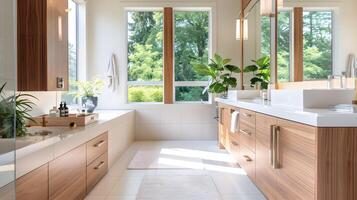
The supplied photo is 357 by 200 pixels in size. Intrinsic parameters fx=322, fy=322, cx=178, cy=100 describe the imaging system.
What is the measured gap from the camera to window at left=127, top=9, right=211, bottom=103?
5965 millimetres

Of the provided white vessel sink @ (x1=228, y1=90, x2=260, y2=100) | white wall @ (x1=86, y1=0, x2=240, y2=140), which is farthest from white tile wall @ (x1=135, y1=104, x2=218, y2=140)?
white vessel sink @ (x1=228, y1=90, x2=260, y2=100)

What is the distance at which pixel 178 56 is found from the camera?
19.7 ft

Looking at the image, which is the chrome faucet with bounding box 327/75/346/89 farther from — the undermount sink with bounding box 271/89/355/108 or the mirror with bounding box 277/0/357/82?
the undermount sink with bounding box 271/89/355/108

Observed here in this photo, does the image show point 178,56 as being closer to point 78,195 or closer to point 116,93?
point 116,93

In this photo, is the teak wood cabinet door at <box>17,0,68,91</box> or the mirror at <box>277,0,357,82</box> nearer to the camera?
the mirror at <box>277,0,357,82</box>

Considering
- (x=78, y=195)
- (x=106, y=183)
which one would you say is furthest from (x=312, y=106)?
(x=106, y=183)

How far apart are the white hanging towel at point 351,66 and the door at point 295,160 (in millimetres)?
626

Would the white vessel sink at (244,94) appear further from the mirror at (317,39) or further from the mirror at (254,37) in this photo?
the mirror at (317,39)

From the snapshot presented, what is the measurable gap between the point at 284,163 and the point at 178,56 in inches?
169

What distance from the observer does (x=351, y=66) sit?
7.00 feet

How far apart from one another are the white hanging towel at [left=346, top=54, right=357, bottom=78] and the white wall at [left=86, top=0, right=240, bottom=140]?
3.78 metres

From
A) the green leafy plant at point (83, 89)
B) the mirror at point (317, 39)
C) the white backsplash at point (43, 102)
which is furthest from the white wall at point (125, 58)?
the mirror at point (317, 39)

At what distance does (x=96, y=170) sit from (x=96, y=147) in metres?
0.24

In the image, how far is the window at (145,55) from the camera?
5.96 m
